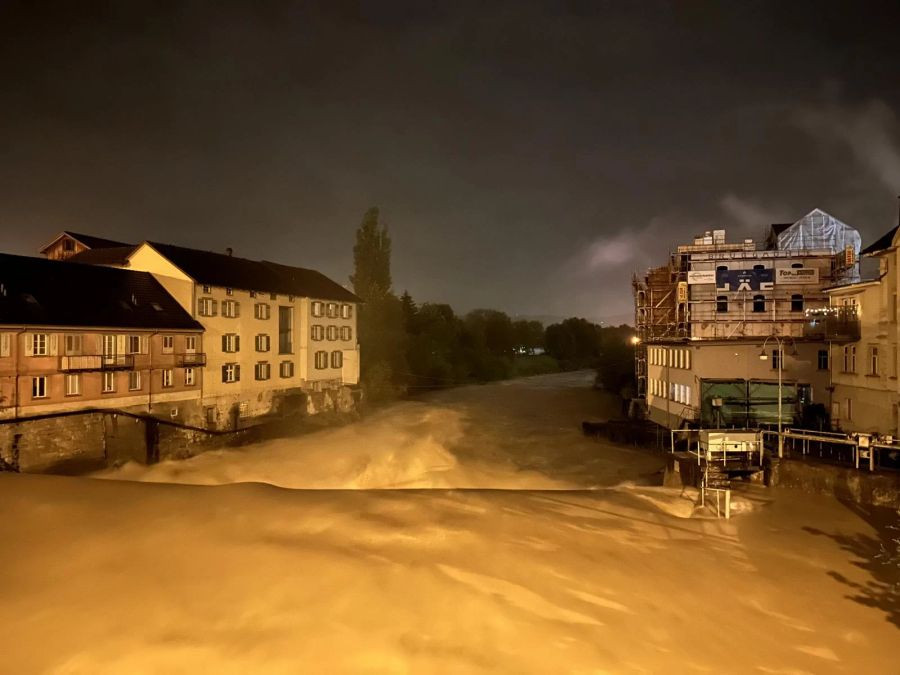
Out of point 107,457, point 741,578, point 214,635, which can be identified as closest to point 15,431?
point 107,457

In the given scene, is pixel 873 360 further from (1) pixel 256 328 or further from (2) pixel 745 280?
(1) pixel 256 328

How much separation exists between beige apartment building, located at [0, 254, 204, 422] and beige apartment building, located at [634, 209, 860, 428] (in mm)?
33738

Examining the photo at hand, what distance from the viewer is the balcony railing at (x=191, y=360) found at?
34.6 m

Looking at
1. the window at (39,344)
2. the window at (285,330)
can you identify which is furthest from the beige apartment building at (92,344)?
the window at (285,330)

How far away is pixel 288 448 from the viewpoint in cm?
3838

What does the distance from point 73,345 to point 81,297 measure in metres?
3.79

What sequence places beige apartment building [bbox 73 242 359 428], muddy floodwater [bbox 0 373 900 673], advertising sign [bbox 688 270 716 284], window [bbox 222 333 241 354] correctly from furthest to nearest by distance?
window [bbox 222 333 241 354] < beige apartment building [bbox 73 242 359 428] < advertising sign [bbox 688 270 716 284] < muddy floodwater [bbox 0 373 900 673]

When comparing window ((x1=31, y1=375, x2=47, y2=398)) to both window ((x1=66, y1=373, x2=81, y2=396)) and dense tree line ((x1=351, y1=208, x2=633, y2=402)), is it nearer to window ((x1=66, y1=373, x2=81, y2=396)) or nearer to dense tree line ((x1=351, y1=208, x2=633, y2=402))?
window ((x1=66, y1=373, x2=81, y2=396))

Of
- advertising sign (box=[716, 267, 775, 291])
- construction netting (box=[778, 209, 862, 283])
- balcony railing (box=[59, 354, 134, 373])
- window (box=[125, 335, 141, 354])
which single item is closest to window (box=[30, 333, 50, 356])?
balcony railing (box=[59, 354, 134, 373])

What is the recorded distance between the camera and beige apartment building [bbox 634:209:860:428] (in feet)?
106

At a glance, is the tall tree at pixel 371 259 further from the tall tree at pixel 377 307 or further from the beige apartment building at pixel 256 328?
the beige apartment building at pixel 256 328

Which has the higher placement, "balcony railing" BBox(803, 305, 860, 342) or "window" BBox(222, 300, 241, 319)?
"window" BBox(222, 300, 241, 319)

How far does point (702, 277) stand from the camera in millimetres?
36375

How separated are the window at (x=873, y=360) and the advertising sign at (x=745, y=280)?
11.0 m
